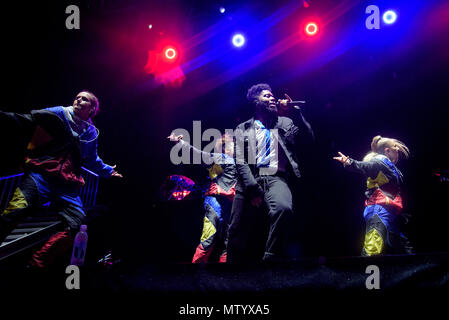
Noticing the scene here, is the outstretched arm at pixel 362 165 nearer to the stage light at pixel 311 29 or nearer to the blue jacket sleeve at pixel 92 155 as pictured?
the stage light at pixel 311 29

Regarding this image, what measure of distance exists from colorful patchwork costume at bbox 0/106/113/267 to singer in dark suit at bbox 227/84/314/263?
1751 mm

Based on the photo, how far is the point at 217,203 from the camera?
14.8ft

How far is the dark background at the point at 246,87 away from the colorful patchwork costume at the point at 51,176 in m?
2.61

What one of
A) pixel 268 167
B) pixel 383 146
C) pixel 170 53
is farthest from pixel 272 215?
pixel 170 53

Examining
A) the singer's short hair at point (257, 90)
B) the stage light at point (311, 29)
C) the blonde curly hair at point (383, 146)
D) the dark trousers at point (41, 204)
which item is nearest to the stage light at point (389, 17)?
the stage light at point (311, 29)

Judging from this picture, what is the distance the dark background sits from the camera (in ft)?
16.6

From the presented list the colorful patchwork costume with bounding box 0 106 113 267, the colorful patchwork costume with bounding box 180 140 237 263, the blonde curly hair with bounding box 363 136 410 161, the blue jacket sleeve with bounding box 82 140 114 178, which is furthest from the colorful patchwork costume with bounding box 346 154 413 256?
the colorful patchwork costume with bounding box 0 106 113 267

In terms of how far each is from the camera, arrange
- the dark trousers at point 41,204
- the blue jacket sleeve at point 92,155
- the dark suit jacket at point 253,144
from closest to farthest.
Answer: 1. the dark trousers at point 41,204
2. the dark suit jacket at point 253,144
3. the blue jacket sleeve at point 92,155

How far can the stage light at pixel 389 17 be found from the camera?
511 cm

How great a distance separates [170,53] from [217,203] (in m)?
3.35

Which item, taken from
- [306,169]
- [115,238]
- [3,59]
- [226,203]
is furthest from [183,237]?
[3,59]

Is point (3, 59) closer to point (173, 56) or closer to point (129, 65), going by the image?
point (129, 65)
